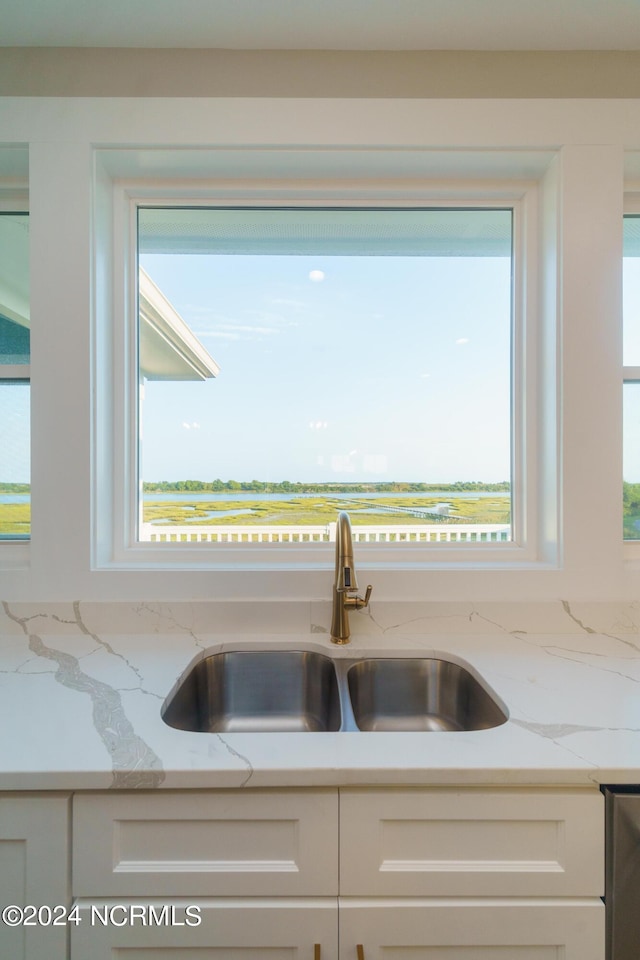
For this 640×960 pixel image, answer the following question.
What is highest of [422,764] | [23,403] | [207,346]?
[207,346]

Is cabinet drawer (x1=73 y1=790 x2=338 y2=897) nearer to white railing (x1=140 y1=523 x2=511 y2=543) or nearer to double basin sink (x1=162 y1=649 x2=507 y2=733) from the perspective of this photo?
double basin sink (x1=162 y1=649 x2=507 y2=733)

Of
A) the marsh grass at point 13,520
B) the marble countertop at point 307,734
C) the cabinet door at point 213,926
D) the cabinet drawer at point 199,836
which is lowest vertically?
the cabinet door at point 213,926

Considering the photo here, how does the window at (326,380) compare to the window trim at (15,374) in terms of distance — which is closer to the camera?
the window trim at (15,374)

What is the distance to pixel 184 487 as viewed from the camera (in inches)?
57.0

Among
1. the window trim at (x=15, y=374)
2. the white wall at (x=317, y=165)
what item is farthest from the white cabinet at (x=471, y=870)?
the window trim at (x=15, y=374)

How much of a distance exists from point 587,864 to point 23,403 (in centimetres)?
Result: 175

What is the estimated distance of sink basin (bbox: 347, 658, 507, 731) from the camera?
112 cm

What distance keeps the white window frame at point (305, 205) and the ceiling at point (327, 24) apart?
0.32m

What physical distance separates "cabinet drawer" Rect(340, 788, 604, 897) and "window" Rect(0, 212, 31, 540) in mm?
1280

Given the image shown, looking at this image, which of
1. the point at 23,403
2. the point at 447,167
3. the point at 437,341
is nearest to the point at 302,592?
the point at 437,341

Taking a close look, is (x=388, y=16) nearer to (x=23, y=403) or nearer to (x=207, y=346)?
(x=207, y=346)

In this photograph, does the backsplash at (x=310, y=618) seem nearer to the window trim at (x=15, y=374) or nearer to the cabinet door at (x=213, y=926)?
the window trim at (x=15, y=374)

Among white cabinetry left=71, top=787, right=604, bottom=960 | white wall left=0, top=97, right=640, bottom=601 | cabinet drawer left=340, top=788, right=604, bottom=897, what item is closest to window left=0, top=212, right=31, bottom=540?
white wall left=0, top=97, right=640, bottom=601

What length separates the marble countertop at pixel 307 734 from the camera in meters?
0.69
